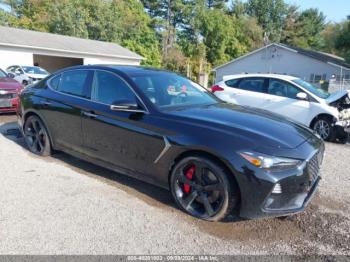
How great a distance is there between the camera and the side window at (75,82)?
4.62m

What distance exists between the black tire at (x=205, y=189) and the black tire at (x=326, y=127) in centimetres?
521

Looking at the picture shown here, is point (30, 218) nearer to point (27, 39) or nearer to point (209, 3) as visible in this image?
point (27, 39)

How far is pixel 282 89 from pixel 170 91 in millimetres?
4844

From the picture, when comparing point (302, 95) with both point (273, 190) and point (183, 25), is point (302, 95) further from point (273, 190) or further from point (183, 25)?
point (183, 25)

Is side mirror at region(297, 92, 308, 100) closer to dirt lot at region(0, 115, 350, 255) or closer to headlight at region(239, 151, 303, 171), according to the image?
dirt lot at region(0, 115, 350, 255)

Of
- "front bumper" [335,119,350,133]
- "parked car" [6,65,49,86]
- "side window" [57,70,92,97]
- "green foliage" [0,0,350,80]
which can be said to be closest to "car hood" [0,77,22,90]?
"side window" [57,70,92,97]

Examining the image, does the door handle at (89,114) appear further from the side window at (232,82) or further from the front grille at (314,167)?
the side window at (232,82)

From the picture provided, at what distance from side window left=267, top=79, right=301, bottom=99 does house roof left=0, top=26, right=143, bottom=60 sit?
19799 millimetres

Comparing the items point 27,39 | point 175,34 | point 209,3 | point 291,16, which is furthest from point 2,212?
point 291,16

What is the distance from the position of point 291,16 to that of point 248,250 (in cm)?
6401

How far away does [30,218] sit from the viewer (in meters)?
3.40

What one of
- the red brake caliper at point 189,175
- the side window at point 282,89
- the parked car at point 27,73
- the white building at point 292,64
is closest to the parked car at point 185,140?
the red brake caliper at point 189,175

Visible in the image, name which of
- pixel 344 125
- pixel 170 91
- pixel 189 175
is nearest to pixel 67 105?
pixel 170 91

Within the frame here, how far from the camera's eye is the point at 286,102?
7.95 metres
